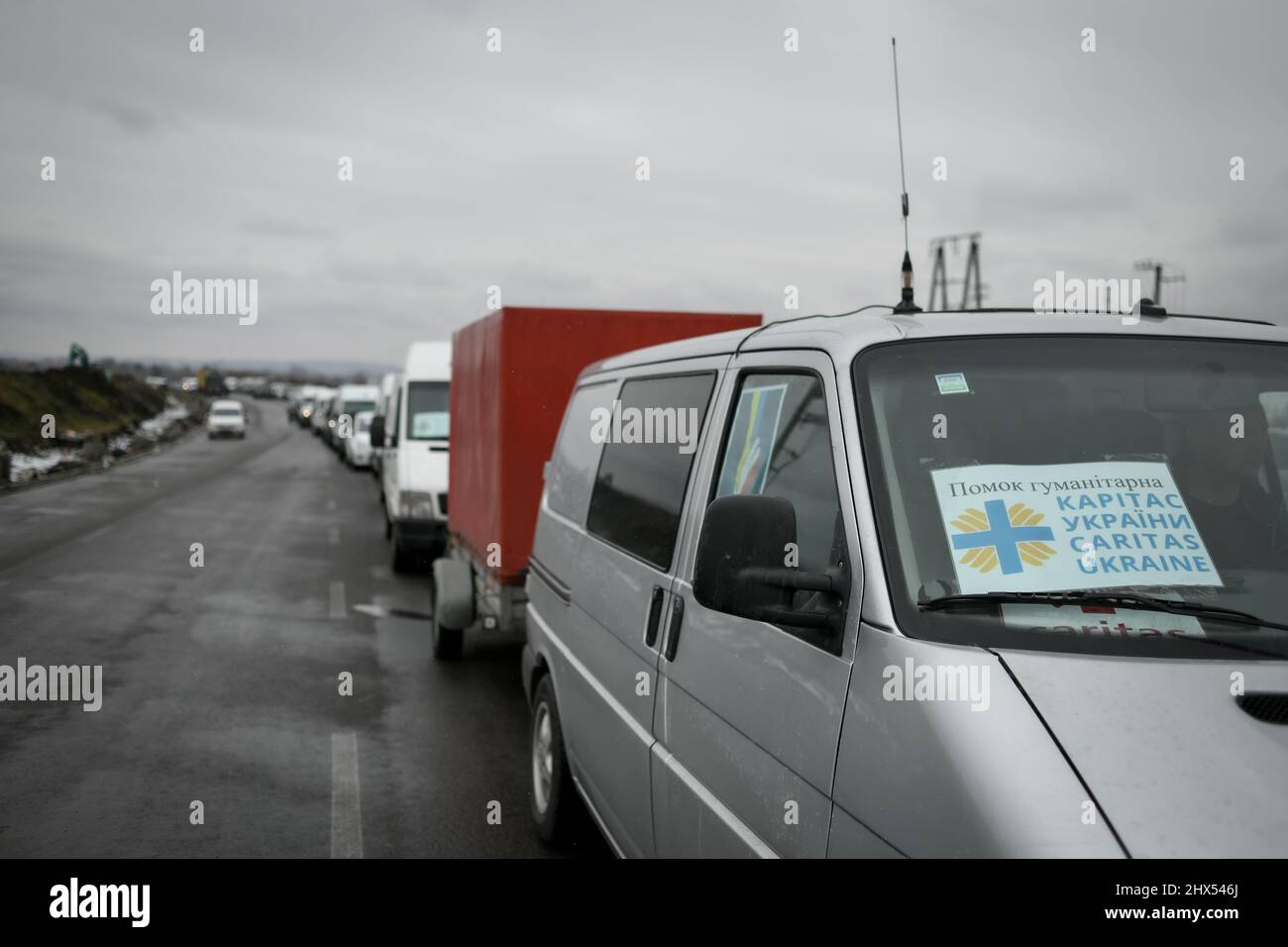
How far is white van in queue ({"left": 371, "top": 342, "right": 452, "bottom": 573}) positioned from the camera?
517 inches

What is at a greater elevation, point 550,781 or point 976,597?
point 976,597

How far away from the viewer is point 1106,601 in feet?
7.59

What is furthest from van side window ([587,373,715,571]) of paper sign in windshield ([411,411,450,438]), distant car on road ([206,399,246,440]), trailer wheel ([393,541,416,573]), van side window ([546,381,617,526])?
distant car on road ([206,399,246,440])

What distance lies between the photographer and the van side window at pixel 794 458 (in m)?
2.69

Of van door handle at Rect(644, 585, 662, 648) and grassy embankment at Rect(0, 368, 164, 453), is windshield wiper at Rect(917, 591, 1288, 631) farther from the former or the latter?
grassy embankment at Rect(0, 368, 164, 453)

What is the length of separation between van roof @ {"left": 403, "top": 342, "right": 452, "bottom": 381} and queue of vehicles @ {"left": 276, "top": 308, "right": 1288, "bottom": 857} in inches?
436

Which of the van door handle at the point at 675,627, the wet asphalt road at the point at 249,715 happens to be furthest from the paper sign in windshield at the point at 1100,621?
the wet asphalt road at the point at 249,715

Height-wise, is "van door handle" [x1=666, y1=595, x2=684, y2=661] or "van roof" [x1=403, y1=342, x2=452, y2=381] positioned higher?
"van roof" [x1=403, y1=342, x2=452, y2=381]

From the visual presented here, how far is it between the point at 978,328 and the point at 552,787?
2910 mm

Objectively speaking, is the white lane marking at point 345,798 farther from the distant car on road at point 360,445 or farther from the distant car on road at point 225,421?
the distant car on road at point 225,421

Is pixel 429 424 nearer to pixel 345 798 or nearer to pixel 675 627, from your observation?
pixel 345 798

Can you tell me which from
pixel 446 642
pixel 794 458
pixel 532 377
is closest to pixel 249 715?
pixel 446 642

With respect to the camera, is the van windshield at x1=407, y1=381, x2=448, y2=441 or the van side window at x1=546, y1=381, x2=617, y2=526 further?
the van windshield at x1=407, y1=381, x2=448, y2=441
